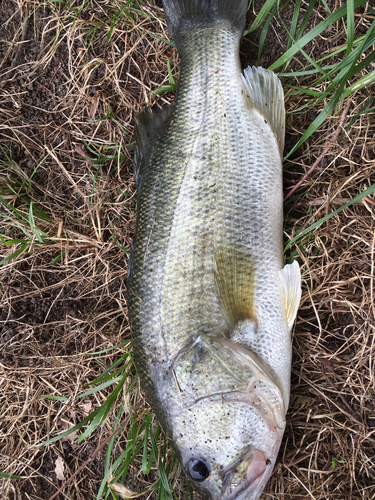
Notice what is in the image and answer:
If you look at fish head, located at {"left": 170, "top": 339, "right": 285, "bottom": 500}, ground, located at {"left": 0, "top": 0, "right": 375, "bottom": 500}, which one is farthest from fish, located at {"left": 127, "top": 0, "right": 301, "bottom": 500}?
ground, located at {"left": 0, "top": 0, "right": 375, "bottom": 500}

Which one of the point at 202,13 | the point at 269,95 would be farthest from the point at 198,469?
the point at 202,13

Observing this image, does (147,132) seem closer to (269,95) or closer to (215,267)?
(269,95)

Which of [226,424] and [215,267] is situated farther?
[215,267]

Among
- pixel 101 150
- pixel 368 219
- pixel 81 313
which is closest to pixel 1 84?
pixel 101 150

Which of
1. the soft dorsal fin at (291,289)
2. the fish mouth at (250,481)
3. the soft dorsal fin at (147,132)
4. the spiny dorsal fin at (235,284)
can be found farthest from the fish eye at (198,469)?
the soft dorsal fin at (147,132)

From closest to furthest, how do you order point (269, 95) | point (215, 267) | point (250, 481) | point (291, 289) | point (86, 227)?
point (250, 481)
point (215, 267)
point (291, 289)
point (269, 95)
point (86, 227)

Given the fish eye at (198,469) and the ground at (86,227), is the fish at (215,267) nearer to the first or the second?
the fish eye at (198,469)
